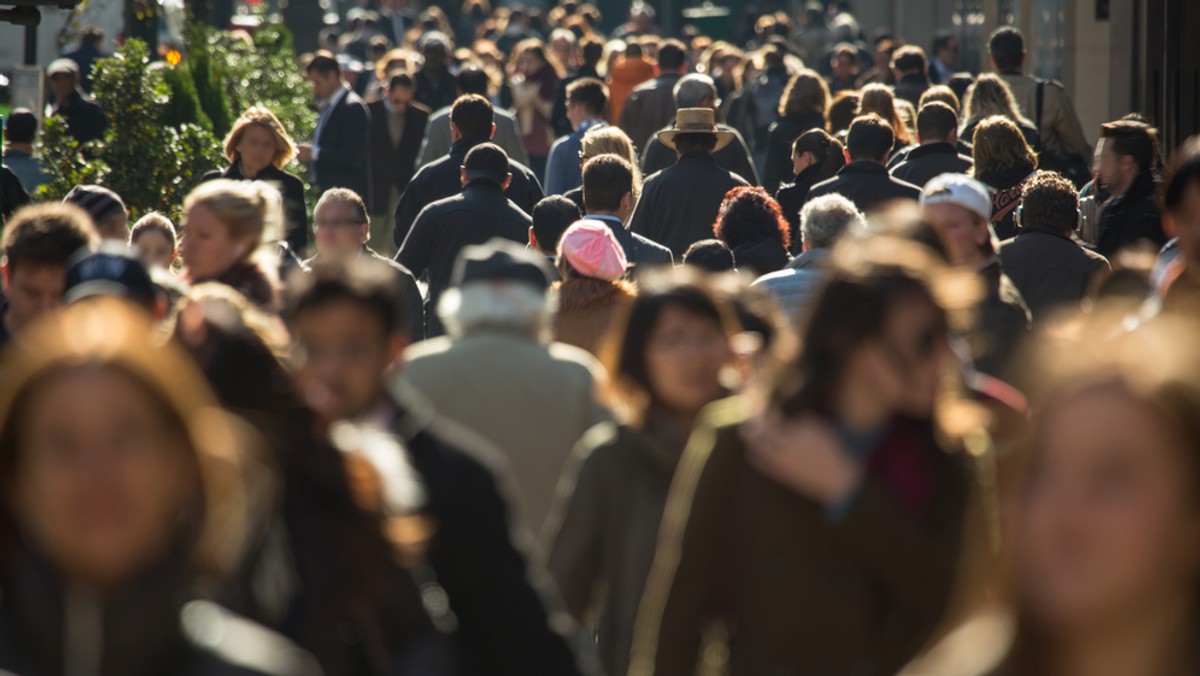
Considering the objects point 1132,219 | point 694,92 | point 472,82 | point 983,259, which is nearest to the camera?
point 983,259

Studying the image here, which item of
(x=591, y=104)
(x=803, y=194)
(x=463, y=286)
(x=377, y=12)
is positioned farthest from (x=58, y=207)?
(x=377, y=12)

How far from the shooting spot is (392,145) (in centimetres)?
1742

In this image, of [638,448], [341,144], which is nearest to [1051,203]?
[638,448]

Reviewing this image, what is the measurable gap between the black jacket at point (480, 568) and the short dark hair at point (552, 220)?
598 cm

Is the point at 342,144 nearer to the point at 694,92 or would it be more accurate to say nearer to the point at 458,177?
the point at 458,177

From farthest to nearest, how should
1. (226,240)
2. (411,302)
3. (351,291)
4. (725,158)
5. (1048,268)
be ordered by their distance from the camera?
(725,158)
(411,302)
(1048,268)
(226,240)
(351,291)

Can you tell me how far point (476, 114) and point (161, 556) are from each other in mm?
10455

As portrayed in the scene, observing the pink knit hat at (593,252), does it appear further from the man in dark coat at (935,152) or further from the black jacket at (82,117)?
the black jacket at (82,117)

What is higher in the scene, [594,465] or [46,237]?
[46,237]

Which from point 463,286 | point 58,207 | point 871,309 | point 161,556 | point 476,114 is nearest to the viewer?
point 161,556

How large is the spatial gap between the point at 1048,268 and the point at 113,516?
6731 millimetres

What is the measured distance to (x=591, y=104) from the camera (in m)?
15.0

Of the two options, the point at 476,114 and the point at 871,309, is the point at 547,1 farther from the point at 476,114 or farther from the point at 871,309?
the point at 871,309

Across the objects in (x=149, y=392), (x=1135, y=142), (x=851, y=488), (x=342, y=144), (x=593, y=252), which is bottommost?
(x=342, y=144)
